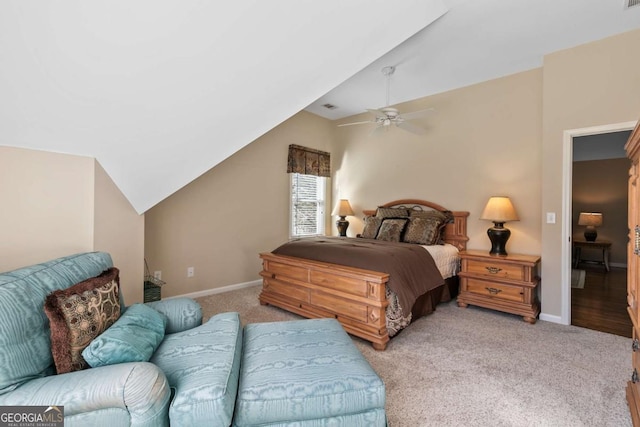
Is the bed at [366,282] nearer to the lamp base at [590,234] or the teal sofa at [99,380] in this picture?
the teal sofa at [99,380]

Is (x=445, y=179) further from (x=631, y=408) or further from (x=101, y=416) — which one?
(x=101, y=416)

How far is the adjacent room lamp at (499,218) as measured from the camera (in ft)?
11.3

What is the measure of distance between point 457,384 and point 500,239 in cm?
212

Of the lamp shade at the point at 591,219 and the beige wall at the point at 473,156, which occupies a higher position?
the beige wall at the point at 473,156

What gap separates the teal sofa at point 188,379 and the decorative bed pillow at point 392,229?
2.48 metres

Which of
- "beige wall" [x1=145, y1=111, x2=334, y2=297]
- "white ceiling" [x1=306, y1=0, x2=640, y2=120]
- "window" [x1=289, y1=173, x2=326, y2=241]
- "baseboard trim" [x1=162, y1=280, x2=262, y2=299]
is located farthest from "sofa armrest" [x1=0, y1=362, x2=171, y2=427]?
"window" [x1=289, y1=173, x2=326, y2=241]

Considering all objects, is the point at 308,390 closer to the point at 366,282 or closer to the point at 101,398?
the point at 101,398

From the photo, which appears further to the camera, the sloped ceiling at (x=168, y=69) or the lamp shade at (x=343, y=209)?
the lamp shade at (x=343, y=209)

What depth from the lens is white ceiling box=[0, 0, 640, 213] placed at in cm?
137

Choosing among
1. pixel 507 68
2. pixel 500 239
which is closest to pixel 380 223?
pixel 500 239

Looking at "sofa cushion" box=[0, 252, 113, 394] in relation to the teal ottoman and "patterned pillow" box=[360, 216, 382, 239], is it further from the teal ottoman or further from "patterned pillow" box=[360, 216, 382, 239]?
"patterned pillow" box=[360, 216, 382, 239]

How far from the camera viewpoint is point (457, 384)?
6.57ft

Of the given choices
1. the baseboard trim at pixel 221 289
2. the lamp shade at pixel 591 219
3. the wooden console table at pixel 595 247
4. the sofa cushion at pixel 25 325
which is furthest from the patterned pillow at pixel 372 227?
the lamp shade at pixel 591 219

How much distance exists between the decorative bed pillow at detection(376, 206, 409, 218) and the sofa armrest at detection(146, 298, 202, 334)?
3.17 m
